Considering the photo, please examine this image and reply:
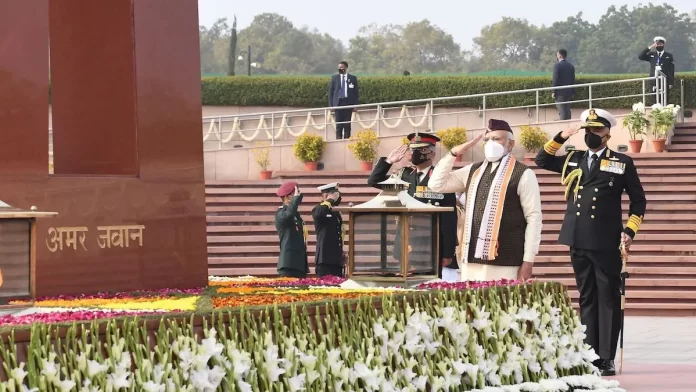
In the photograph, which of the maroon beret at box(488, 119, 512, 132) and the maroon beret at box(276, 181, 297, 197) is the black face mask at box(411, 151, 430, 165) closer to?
the maroon beret at box(488, 119, 512, 132)

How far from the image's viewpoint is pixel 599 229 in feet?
28.7

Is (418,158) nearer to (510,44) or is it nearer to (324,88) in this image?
(324,88)

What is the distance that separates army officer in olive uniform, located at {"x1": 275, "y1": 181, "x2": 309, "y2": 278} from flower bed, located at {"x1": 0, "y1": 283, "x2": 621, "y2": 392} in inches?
208

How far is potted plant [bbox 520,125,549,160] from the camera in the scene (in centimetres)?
2081

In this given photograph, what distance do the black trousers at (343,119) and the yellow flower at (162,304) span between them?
55.4ft

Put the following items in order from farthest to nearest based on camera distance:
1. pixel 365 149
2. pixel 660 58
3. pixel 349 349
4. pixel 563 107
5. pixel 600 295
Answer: pixel 563 107, pixel 660 58, pixel 365 149, pixel 600 295, pixel 349 349

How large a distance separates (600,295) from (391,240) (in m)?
2.12

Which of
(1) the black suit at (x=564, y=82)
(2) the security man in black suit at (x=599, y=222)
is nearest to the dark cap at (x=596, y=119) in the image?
(2) the security man in black suit at (x=599, y=222)

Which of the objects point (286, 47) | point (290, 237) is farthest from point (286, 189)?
point (286, 47)

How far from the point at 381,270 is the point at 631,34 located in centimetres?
8719

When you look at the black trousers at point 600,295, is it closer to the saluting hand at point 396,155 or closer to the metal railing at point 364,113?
the saluting hand at point 396,155

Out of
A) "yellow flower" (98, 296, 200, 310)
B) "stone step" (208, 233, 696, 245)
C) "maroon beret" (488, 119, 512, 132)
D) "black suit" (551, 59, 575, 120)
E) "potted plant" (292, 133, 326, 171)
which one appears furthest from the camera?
"black suit" (551, 59, 575, 120)

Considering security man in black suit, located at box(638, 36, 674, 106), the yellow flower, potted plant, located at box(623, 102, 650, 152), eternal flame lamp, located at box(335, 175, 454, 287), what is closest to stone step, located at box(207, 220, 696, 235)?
potted plant, located at box(623, 102, 650, 152)

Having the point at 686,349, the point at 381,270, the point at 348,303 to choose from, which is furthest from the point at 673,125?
the point at 348,303
